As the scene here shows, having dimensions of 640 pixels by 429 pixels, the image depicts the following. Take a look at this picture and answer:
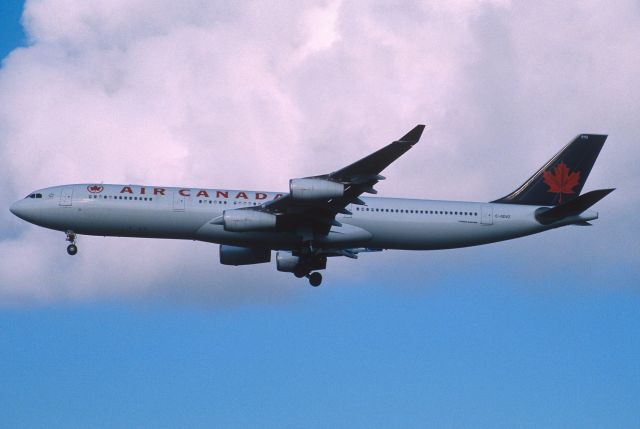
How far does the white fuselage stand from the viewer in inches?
2418

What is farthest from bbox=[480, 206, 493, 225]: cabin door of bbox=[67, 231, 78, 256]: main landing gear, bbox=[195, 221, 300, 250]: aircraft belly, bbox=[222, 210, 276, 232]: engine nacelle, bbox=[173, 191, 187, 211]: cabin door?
bbox=[67, 231, 78, 256]: main landing gear

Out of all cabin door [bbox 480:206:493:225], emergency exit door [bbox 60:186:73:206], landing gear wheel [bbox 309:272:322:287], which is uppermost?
emergency exit door [bbox 60:186:73:206]

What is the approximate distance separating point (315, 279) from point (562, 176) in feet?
55.8

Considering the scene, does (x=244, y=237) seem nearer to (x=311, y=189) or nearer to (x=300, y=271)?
(x=300, y=271)

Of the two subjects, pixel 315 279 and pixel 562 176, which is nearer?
pixel 315 279

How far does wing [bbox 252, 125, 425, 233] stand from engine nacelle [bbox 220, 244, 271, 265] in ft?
19.2

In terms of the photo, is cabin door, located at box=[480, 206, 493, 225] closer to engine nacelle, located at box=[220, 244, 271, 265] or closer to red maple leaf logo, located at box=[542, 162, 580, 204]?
red maple leaf logo, located at box=[542, 162, 580, 204]

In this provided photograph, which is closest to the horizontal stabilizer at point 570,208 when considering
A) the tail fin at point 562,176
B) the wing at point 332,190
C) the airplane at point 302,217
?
the airplane at point 302,217

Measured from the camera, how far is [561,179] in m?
69.2

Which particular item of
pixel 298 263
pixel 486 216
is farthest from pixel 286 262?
pixel 486 216

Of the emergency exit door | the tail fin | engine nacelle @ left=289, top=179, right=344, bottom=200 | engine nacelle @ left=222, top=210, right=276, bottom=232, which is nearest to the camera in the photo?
engine nacelle @ left=289, top=179, right=344, bottom=200

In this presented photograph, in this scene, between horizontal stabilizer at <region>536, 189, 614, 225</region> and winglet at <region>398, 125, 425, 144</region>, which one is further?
horizontal stabilizer at <region>536, 189, 614, 225</region>

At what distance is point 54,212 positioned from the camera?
2452 inches

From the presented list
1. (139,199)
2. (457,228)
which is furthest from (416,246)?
(139,199)
